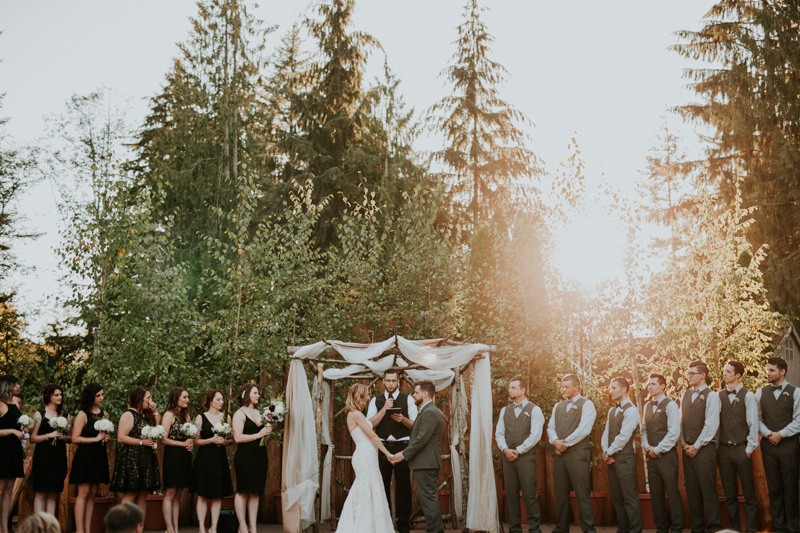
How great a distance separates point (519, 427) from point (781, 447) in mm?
2904

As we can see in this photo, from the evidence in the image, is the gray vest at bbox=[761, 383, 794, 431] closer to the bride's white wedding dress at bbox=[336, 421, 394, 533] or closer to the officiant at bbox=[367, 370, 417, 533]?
the officiant at bbox=[367, 370, 417, 533]

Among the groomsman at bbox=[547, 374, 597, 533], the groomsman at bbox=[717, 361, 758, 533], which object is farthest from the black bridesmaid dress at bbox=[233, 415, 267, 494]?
the groomsman at bbox=[717, 361, 758, 533]

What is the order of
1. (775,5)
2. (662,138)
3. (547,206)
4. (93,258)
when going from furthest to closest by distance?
(662,138), (775,5), (547,206), (93,258)

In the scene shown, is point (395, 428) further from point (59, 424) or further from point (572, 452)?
point (59, 424)

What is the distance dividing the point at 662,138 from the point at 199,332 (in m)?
18.6

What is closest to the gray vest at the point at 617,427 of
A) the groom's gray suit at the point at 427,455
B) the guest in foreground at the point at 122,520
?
the groom's gray suit at the point at 427,455

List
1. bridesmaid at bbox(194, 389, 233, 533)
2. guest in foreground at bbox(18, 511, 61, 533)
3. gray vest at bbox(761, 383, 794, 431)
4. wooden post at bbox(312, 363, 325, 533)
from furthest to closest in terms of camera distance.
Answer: wooden post at bbox(312, 363, 325, 533) → bridesmaid at bbox(194, 389, 233, 533) → gray vest at bbox(761, 383, 794, 431) → guest in foreground at bbox(18, 511, 61, 533)

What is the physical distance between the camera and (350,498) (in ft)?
26.1

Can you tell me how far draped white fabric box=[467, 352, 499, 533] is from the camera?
8.88 m

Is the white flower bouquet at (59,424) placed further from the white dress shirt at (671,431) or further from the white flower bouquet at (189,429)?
the white dress shirt at (671,431)

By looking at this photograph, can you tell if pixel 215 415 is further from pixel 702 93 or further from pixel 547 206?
pixel 702 93

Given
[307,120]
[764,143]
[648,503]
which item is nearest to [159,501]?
[648,503]

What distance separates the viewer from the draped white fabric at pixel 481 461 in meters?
8.88

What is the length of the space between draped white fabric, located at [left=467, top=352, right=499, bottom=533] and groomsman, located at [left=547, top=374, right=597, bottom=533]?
0.78m
